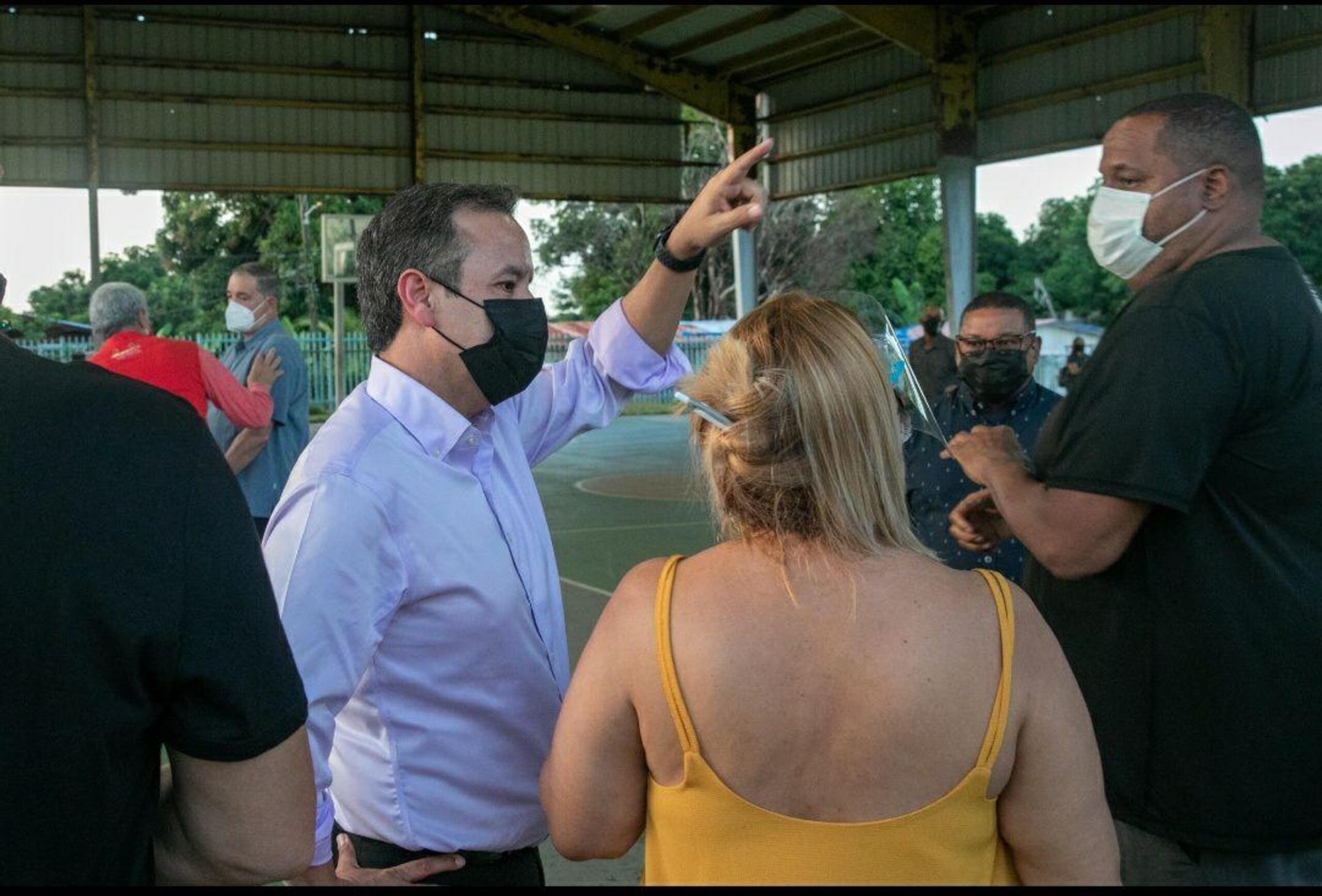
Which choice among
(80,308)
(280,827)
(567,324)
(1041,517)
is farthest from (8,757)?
(80,308)

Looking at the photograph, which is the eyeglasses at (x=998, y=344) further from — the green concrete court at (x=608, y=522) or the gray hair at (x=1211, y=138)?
the gray hair at (x=1211, y=138)

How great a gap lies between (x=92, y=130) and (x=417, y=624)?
17087 millimetres

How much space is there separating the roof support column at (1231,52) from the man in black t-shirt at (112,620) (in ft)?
45.0

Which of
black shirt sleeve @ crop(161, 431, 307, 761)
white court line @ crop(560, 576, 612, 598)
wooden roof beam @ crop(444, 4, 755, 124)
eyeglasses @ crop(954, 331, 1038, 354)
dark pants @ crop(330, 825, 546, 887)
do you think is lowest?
white court line @ crop(560, 576, 612, 598)

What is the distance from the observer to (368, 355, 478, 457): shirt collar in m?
2.04

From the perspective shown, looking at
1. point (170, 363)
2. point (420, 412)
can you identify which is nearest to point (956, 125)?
point (170, 363)

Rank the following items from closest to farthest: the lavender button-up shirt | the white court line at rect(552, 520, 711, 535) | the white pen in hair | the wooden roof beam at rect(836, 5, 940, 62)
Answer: the white pen in hair
the lavender button-up shirt
the white court line at rect(552, 520, 711, 535)
the wooden roof beam at rect(836, 5, 940, 62)

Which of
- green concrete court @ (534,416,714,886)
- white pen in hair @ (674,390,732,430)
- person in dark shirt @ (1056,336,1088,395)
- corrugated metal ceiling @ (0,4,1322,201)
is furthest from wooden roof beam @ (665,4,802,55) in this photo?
white pen in hair @ (674,390,732,430)

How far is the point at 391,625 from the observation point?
1.92 metres

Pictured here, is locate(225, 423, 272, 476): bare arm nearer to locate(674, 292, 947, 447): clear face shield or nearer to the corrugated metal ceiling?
locate(674, 292, 947, 447): clear face shield

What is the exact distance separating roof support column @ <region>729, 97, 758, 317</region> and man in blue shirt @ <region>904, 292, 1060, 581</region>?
1566 centimetres

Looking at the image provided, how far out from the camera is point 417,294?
217 cm

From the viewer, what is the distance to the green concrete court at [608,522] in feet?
13.5

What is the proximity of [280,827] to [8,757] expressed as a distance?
31 centimetres
